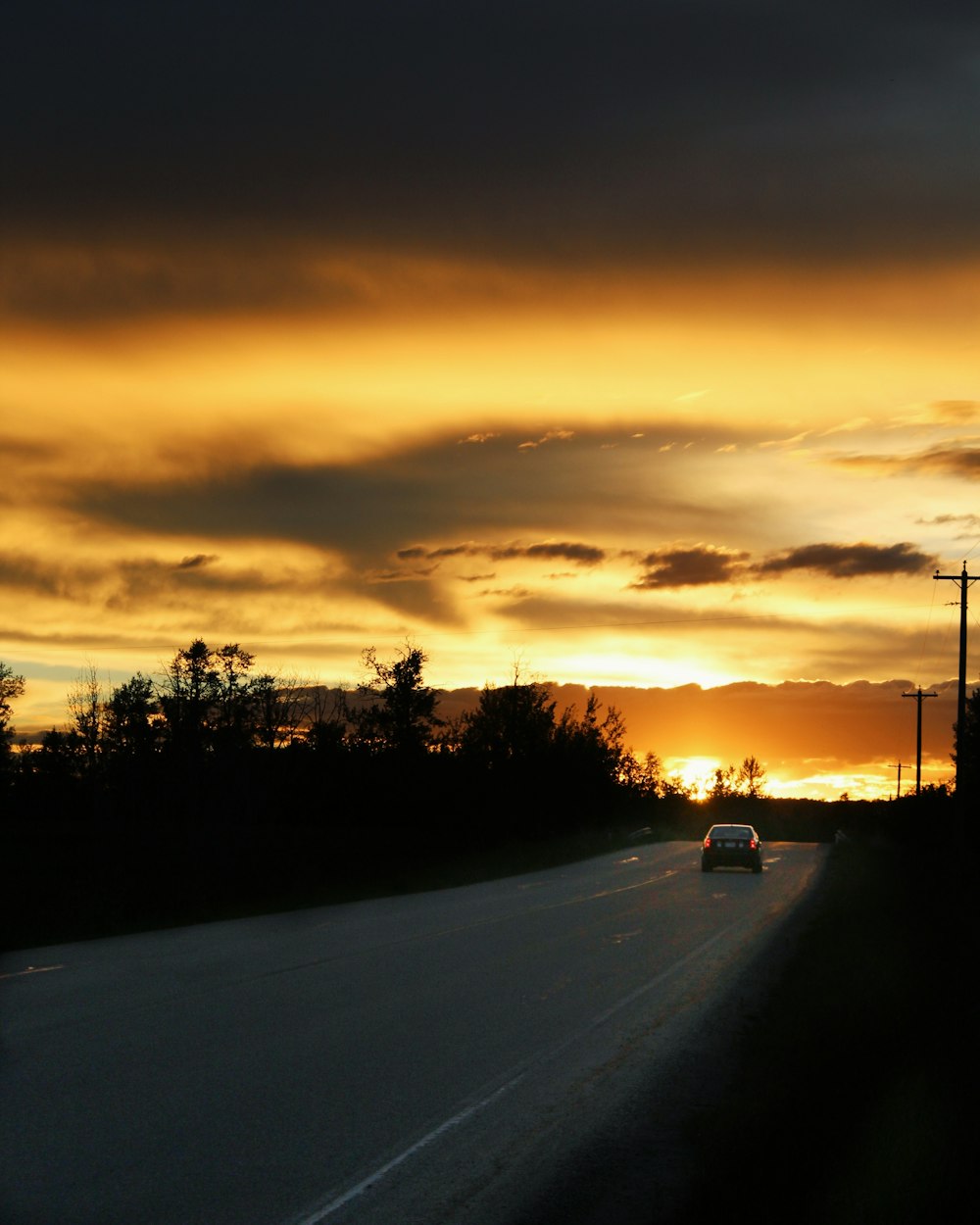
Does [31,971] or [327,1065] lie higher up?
[327,1065]

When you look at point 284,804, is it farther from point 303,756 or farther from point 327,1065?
point 327,1065

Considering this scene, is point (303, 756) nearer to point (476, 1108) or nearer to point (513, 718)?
point (513, 718)

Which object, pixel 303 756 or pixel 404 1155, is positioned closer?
pixel 404 1155

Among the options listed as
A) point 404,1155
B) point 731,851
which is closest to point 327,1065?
point 404,1155

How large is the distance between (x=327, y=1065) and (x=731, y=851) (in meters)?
37.7

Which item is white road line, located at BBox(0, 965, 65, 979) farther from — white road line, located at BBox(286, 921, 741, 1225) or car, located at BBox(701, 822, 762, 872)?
car, located at BBox(701, 822, 762, 872)

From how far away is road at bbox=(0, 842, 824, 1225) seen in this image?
7055 mm

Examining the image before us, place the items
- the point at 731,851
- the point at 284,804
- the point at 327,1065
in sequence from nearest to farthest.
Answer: the point at 327,1065, the point at 731,851, the point at 284,804

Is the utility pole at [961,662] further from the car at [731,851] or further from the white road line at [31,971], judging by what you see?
the white road line at [31,971]

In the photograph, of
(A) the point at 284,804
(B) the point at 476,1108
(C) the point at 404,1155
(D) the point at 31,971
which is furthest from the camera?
(A) the point at 284,804

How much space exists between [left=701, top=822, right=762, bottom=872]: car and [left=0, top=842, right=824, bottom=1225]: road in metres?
24.6

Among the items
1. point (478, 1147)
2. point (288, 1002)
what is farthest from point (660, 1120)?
point (288, 1002)

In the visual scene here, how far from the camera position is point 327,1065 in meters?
10.5

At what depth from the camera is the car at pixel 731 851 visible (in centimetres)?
4650
